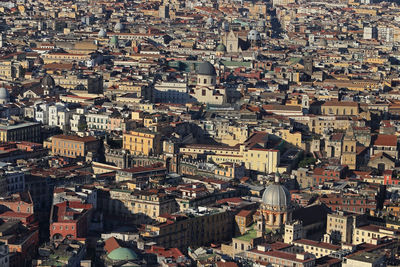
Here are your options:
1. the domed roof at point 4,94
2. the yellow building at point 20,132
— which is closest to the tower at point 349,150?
the yellow building at point 20,132

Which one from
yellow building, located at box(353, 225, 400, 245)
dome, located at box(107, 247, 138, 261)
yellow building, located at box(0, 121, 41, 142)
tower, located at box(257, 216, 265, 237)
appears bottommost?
yellow building, located at box(353, 225, 400, 245)

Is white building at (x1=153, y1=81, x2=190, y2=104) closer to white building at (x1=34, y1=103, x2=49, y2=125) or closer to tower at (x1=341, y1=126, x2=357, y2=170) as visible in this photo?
white building at (x1=34, y1=103, x2=49, y2=125)

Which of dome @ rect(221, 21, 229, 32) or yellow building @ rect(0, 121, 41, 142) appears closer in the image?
yellow building @ rect(0, 121, 41, 142)

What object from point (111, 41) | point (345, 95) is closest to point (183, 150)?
point (345, 95)

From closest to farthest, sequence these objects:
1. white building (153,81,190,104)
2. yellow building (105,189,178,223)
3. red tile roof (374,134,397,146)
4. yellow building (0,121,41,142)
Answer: yellow building (105,189,178,223)
yellow building (0,121,41,142)
red tile roof (374,134,397,146)
white building (153,81,190,104)

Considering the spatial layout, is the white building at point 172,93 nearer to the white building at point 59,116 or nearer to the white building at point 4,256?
the white building at point 59,116

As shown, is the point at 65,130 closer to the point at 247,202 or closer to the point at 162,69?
the point at 247,202

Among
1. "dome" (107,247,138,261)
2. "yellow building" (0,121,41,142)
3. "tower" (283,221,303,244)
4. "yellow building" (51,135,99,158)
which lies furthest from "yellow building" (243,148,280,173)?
"dome" (107,247,138,261)
